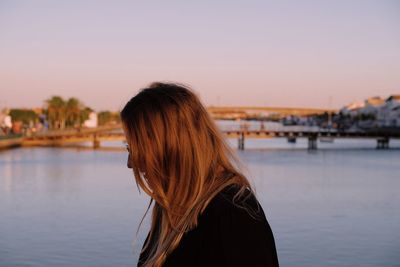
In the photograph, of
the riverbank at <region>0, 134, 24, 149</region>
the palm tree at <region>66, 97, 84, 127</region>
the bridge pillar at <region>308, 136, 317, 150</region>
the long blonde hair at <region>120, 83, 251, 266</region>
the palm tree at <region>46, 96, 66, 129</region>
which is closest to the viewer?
the long blonde hair at <region>120, 83, 251, 266</region>

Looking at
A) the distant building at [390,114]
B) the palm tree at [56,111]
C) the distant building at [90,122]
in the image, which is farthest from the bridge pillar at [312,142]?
the distant building at [90,122]

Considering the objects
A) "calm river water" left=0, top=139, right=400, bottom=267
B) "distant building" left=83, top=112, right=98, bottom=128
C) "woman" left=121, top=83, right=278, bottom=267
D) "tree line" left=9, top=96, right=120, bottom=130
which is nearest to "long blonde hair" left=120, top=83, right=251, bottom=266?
"woman" left=121, top=83, right=278, bottom=267

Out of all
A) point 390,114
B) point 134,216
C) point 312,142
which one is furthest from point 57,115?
point 134,216

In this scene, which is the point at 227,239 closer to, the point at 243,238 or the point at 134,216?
the point at 243,238

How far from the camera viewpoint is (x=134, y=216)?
22.0 meters

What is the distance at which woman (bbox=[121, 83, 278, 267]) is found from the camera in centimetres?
134

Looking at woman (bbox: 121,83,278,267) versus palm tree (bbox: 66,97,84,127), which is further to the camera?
palm tree (bbox: 66,97,84,127)

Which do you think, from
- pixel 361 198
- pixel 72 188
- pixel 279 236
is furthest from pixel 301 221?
pixel 72 188

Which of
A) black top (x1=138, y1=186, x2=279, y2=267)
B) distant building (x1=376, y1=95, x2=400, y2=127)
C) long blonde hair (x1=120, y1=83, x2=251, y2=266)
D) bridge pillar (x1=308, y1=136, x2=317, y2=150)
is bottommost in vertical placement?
bridge pillar (x1=308, y1=136, x2=317, y2=150)

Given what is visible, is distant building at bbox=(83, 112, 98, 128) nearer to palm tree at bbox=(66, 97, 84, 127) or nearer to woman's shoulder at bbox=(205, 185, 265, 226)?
palm tree at bbox=(66, 97, 84, 127)

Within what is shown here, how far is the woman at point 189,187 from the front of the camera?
52.7 inches

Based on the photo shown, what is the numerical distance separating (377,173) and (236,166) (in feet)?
143

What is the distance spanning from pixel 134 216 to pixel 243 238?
Result: 20903 mm

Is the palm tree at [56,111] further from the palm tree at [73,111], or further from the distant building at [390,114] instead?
the distant building at [390,114]
